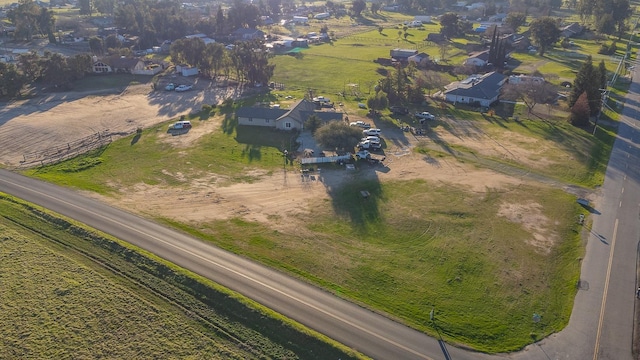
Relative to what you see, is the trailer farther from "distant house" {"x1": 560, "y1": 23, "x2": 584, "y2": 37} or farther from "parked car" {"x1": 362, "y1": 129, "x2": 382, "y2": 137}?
"distant house" {"x1": 560, "y1": 23, "x2": 584, "y2": 37}

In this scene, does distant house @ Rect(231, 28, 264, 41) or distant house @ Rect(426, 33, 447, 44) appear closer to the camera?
distant house @ Rect(426, 33, 447, 44)

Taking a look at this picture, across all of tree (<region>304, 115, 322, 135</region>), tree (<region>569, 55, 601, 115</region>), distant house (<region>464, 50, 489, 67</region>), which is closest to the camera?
tree (<region>304, 115, 322, 135</region>)

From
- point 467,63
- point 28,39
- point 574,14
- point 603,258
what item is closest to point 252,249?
point 603,258

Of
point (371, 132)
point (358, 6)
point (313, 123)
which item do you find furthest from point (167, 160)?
point (358, 6)

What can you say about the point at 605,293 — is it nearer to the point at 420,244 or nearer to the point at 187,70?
the point at 420,244

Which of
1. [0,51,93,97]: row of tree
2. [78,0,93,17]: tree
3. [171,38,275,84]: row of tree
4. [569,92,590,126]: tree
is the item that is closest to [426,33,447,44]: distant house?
[171,38,275,84]: row of tree

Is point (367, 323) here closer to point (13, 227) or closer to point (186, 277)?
point (186, 277)
